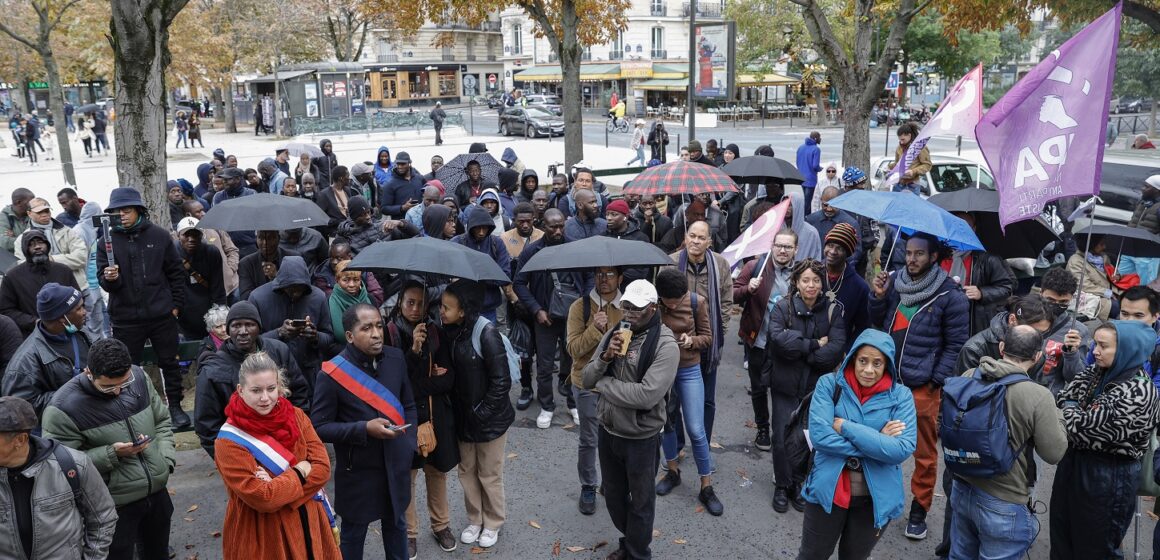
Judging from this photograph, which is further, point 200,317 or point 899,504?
point 200,317

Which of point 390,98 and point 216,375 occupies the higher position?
point 390,98

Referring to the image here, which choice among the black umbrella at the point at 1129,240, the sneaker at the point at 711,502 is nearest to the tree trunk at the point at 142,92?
the sneaker at the point at 711,502

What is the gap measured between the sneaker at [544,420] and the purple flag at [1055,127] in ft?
13.4

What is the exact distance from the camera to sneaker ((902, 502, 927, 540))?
5352mm

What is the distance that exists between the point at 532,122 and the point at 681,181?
98.4 feet

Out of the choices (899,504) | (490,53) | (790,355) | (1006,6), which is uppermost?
(490,53)

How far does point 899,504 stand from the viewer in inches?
161

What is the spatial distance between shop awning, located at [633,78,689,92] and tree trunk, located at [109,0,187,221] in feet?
156

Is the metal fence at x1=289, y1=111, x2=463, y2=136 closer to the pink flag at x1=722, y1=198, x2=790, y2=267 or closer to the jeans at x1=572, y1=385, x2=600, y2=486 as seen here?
the pink flag at x1=722, y1=198, x2=790, y2=267

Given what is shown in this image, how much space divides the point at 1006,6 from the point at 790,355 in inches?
460

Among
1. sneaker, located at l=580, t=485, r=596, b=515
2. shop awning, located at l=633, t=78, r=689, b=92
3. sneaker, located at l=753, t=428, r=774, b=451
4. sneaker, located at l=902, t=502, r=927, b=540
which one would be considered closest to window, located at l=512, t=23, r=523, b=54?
shop awning, located at l=633, t=78, r=689, b=92

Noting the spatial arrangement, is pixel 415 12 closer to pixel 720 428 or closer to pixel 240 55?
pixel 720 428

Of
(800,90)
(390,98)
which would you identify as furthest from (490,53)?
(800,90)

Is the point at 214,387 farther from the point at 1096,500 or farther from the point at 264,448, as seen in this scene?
the point at 1096,500
